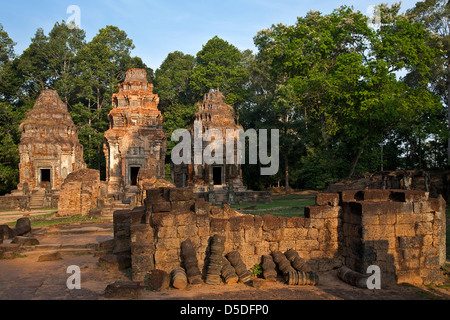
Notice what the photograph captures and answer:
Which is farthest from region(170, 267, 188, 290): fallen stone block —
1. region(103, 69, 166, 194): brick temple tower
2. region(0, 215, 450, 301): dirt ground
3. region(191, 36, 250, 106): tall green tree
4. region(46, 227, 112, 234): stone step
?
region(191, 36, 250, 106): tall green tree

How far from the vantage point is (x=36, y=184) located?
89.3ft

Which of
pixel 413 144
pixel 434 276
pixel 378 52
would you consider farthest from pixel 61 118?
pixel 413 144

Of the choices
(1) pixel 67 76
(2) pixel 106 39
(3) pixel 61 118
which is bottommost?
A: (3) pixel 61 118

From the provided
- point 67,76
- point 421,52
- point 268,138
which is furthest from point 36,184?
point 421,52

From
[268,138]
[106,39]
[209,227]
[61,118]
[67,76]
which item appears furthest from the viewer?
[106,39]

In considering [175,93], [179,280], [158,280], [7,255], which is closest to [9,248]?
[7,255]

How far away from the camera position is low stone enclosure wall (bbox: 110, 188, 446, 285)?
706cm

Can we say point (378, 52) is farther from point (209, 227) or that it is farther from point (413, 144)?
point (209, 227)

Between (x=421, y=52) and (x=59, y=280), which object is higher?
Answer: (x=421, y=52)

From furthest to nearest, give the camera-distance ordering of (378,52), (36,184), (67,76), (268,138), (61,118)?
(67,76)
(268,138)
(61,118)
(36,184)
(378,52)

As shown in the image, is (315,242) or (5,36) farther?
(5,36)

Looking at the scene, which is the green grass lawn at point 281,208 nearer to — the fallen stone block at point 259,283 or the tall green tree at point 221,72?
the fallen stone block at point 259,283

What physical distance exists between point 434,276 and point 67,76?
3970cm

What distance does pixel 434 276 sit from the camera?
7.12 meters
